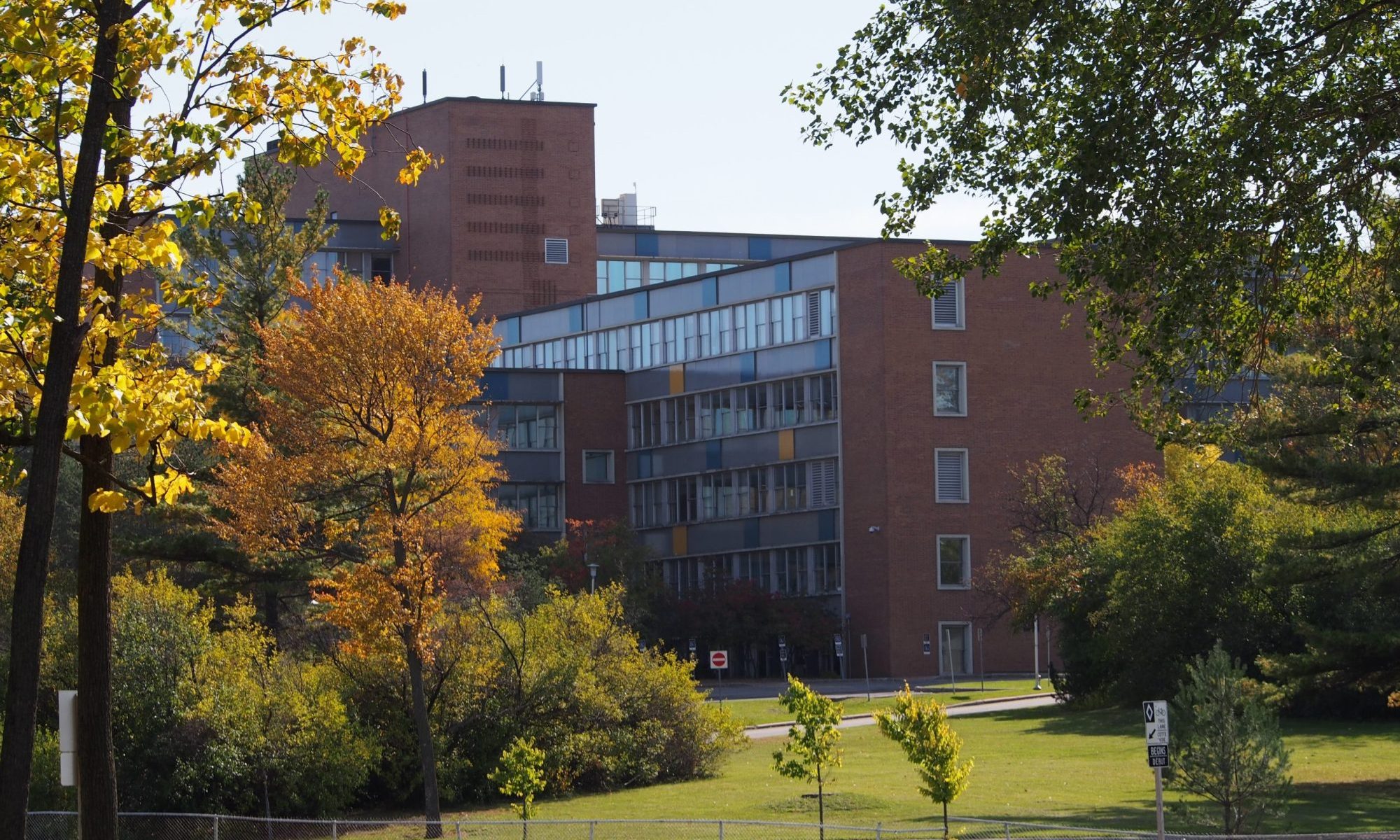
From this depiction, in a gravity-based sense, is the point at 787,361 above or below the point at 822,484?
above

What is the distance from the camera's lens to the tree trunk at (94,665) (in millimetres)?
11453

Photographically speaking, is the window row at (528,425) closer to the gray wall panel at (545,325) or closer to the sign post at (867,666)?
the gray wall panel at (545,325)

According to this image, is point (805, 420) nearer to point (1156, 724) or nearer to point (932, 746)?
point (932, 746)

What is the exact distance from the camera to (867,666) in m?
72.2

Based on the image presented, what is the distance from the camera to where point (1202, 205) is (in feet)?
52.2

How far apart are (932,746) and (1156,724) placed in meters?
5.34

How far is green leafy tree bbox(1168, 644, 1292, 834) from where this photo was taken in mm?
22984

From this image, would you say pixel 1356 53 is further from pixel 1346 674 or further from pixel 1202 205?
pixel 1346 674

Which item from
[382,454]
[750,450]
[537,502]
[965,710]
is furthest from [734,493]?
[382,454]

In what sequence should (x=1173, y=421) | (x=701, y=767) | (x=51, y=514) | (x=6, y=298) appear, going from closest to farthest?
(x=51, y=514) < (x=6, y=298) < (x=1173, y=421) < (x=701, y=767)

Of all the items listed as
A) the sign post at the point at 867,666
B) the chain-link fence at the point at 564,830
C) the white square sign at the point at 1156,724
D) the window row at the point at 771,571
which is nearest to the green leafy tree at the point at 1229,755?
the chain-link fence at the point at 564,830

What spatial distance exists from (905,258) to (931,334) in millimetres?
57406

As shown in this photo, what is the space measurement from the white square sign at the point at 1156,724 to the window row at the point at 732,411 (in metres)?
57.6

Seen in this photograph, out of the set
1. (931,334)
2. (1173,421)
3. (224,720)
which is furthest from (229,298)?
(931,334)
